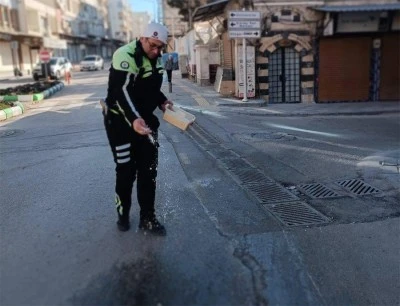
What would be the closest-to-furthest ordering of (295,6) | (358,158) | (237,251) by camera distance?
(237,251), (358,158), (295,6)

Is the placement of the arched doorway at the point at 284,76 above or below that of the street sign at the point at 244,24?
below

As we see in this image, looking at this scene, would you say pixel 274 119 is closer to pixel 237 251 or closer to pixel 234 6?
pixel 234 6

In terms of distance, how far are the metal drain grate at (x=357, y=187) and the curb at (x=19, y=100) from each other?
410 inches

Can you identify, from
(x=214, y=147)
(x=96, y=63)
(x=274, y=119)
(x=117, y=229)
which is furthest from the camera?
(x=96, y=63)

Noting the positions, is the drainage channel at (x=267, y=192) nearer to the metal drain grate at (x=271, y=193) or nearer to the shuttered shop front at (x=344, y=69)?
the metal drain grate at (x=271, y=193)

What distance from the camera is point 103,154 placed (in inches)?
305

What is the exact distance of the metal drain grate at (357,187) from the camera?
581 centimetres

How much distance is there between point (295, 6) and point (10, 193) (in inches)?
483

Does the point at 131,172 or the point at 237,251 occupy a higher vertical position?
the point at 131,172

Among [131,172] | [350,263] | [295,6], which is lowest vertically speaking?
[350,263]

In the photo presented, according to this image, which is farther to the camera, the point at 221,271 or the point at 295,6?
the point at 295,6

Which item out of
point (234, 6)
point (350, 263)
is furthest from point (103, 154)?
point (234, 6)

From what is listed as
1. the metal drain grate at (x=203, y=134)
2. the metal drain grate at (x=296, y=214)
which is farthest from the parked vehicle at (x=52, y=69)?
the metal drain grate at (x=296, y=214)

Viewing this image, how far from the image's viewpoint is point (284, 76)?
1565 cm
